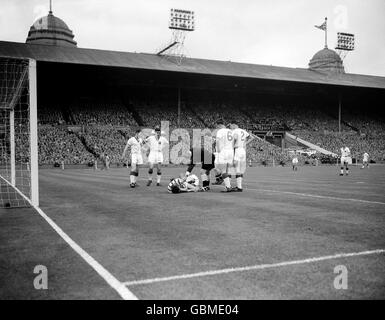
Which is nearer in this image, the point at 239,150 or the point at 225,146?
the point at 239,150

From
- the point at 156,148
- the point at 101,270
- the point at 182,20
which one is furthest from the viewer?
the point at 182,20

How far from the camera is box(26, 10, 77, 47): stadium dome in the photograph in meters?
81.2

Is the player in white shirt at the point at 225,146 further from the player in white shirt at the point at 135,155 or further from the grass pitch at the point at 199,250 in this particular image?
the grass pitch at the point at 199,250

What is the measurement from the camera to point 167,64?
161 ft

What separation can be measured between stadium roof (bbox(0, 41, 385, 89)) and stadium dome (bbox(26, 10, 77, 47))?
3783 cm

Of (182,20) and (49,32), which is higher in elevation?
(49,32)

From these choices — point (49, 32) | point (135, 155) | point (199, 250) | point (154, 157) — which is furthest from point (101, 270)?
point (49, 32)

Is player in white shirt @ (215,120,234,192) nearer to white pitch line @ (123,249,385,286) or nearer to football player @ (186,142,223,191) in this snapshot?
football player @ (186,142,223,191)

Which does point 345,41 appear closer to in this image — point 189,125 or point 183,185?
point 189,125

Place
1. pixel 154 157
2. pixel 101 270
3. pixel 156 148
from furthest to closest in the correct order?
pixel 156 148, pixel 154 157, pixel 101 270

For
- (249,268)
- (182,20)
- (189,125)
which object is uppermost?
(182,20)

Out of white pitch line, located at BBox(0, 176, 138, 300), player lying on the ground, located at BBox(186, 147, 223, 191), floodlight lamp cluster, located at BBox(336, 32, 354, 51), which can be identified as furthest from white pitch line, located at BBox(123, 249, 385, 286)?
floodlight lamp cluster, located at BBox(336, 32, 354, 51)

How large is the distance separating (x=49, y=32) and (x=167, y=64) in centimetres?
4635
